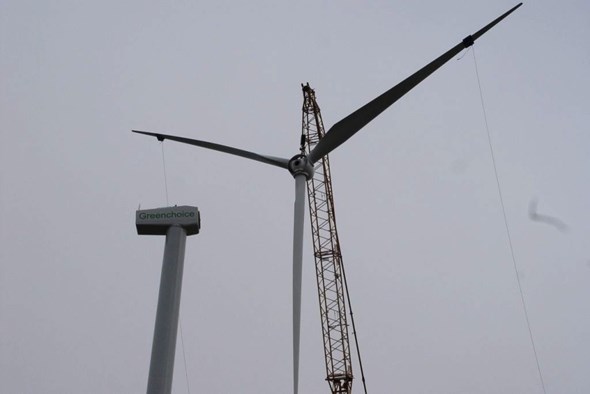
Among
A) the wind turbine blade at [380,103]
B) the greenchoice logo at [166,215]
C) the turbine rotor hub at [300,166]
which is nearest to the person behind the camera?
the greenchoice logo at [166,215]

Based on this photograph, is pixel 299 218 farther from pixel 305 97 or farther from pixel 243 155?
pixel 305 97

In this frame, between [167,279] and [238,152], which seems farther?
[238,152]

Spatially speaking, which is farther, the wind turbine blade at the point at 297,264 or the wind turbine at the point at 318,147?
the wind turbine blade at the point at 297,264

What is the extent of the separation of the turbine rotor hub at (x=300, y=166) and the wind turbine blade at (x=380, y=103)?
1.02 feet

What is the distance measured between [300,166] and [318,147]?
4.43ft

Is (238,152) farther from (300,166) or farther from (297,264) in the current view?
(297,264)

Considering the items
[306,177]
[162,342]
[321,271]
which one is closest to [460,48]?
[306,177]

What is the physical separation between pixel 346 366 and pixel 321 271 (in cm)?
868

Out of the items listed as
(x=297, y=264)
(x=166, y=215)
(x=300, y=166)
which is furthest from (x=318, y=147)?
(x=166, y=215)

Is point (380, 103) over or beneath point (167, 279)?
over

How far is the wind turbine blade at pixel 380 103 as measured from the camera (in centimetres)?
2452

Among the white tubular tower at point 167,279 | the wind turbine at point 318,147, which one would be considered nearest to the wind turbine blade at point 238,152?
the wind turbine at point 318,147

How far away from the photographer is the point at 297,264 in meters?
29.2

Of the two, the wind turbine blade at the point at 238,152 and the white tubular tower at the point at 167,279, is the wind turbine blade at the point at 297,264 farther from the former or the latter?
the white tubular tower at the point at 167,279
